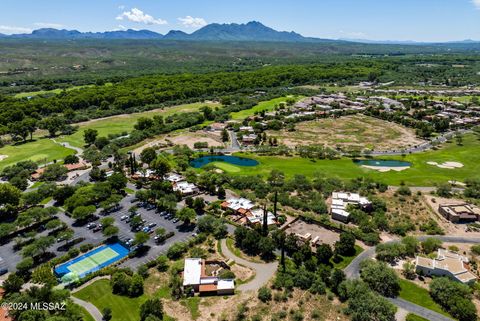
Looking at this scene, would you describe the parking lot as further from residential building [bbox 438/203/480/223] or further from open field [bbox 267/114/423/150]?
open field [bbox 267/114/423/150]

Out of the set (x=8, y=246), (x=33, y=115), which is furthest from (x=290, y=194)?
(x=33, y=115)

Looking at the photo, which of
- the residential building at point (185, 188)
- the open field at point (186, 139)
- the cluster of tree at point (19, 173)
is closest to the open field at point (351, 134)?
the open field at point (186, 139)

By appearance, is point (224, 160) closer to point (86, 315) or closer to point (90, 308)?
point (90, 308)

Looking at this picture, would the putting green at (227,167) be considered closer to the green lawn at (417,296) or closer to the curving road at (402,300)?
the curving road at (402,300)

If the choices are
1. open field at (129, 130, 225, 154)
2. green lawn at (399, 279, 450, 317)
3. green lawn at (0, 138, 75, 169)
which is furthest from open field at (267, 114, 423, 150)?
green lawn at (0, 138, 75, 169)

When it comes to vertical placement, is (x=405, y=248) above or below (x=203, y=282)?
above

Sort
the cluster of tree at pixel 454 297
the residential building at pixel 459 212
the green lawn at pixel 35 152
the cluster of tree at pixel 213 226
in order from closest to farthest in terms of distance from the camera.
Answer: the cluster of tree at pixel 454 297
the cluster of tree at pixel 213 226
the residential building at pixel 459 212
the green lawn at pixel 35 152

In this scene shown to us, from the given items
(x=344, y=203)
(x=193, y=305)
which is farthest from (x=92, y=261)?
(x=344, y=203)

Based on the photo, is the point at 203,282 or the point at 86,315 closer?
the point at 86,315
